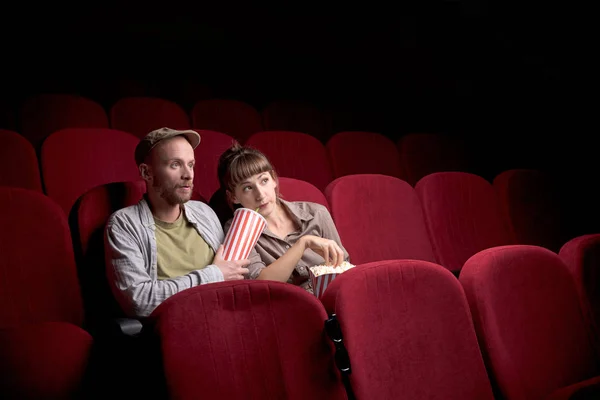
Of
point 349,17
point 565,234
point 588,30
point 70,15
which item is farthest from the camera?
point 349,17

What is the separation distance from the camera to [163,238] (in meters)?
0.50

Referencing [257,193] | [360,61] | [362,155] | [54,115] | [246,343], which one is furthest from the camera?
[360,61]

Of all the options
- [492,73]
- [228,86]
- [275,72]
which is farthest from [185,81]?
[492,73]

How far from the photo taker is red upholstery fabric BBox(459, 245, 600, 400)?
0.40m

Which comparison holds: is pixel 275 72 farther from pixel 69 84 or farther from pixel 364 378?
pixel 364 378

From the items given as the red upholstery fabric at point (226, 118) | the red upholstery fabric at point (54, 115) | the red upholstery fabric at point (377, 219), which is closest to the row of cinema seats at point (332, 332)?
the red upholstery fabric at point (377, 219)

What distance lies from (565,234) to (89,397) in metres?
0.69

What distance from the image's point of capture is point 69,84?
1.01m

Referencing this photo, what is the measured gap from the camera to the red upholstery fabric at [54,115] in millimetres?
760

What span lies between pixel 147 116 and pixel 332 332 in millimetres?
603

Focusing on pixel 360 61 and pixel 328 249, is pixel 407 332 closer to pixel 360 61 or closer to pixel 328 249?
pixel 328 249

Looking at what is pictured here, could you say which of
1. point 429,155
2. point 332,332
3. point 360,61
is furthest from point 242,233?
point 360,61

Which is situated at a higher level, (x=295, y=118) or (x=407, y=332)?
(x=295, y=118)

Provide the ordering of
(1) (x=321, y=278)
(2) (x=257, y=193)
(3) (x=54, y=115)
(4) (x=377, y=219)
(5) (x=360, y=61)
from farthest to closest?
(5) (x=360, y=61) → (3) (x=54, y=115) → (4) (x=377, y=219) → (2) (x=257, y=193) → (1) (x=321, y=278)
